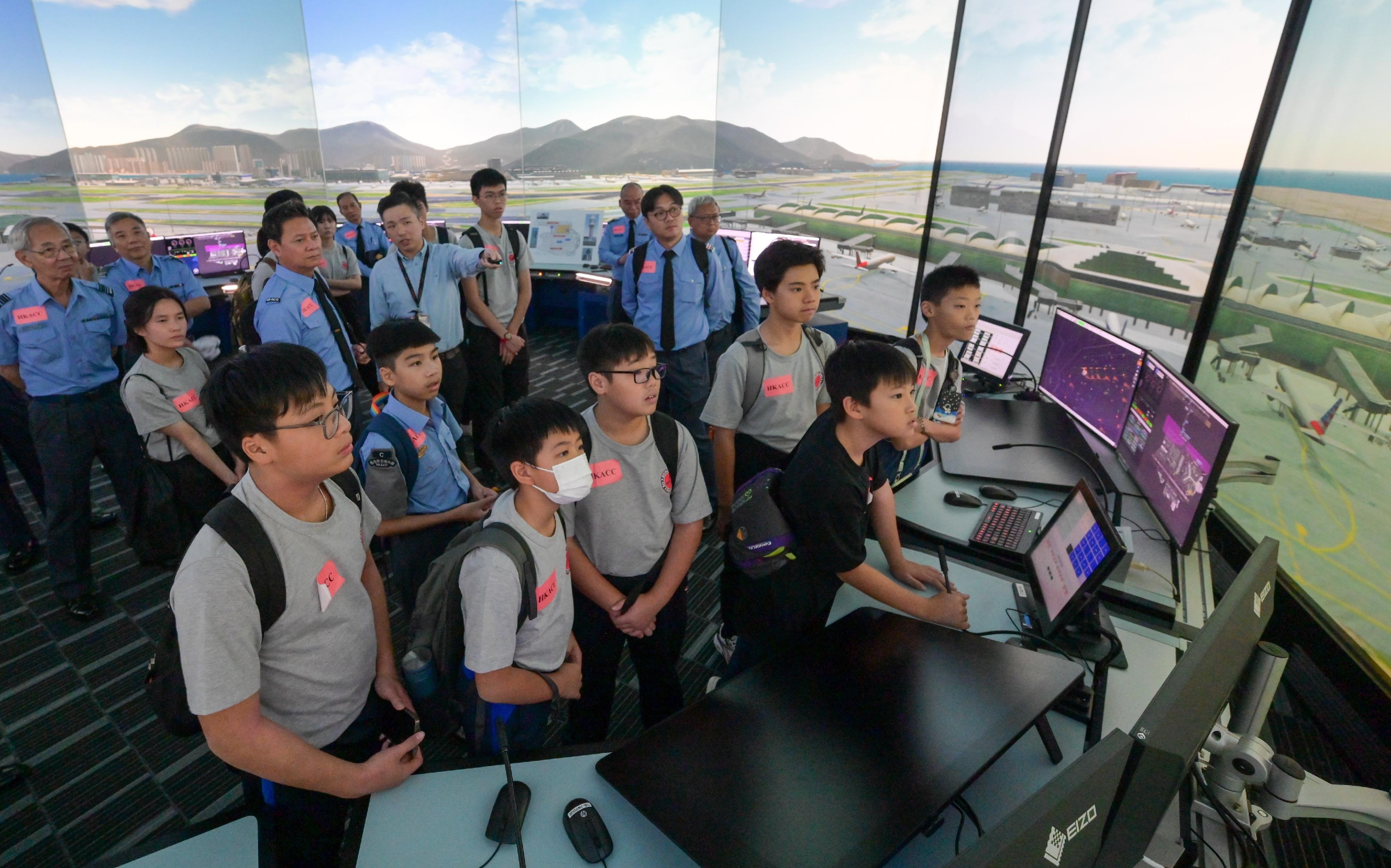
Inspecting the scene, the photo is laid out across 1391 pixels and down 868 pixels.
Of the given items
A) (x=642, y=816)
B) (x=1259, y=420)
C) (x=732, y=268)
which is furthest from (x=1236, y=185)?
(x=642, y=816)

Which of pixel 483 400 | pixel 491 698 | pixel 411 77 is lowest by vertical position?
pixel 483 400

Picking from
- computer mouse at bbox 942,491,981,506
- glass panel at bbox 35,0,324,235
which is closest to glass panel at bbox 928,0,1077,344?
computer mouse at bbox 942,491,981,506

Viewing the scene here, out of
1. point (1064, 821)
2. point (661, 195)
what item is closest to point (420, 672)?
point (1064, 821)

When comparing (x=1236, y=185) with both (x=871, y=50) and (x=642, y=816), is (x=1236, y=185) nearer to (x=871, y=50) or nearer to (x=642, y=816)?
(x=871, y=50)

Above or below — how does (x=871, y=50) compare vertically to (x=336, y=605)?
above

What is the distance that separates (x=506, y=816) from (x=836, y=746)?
1.86 feet

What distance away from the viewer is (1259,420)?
8.87ft

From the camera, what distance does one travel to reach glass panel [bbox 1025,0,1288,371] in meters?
2.95

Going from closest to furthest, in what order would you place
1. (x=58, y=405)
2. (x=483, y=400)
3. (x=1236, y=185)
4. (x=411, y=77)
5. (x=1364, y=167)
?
(x=1364, y=167)
(x=58, y=405)
(x=1236, y=185)
(x=483, y=400)
(x=411, y=77)

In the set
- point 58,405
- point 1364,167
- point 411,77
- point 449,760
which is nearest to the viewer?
point 449,760

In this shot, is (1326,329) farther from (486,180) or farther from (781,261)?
(486,180)

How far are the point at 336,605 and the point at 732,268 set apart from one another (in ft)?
10.8

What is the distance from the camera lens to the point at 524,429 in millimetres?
1410

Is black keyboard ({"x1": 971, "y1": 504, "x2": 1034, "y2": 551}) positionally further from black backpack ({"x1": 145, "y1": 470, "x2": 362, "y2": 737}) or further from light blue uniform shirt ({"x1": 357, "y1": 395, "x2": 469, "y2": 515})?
black backpack ({"x1": 145, "y1": 470, "x2": 362, "y2": 737})
